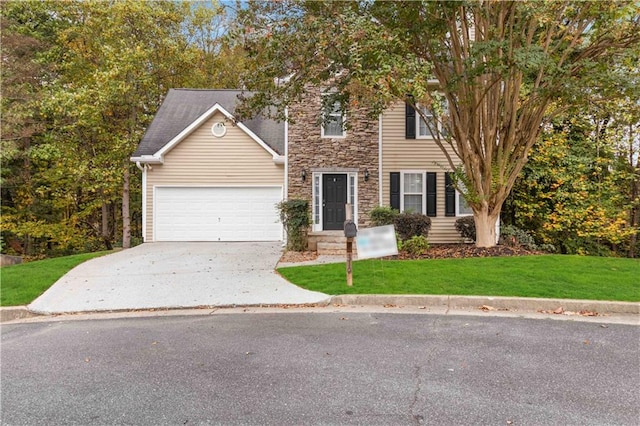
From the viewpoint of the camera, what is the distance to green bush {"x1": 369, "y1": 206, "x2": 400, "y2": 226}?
1152 centimetres

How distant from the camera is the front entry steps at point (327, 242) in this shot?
11818 mm

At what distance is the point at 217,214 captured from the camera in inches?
554

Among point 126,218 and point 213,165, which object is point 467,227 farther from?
point 126,218

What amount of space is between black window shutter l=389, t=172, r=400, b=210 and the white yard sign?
664cm

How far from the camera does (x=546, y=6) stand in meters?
7.20

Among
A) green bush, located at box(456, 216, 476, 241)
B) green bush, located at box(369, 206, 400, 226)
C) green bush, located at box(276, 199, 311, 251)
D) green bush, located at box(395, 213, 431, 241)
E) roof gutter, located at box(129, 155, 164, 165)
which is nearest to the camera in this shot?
green bush, located at box(395, 213, 431, 241)

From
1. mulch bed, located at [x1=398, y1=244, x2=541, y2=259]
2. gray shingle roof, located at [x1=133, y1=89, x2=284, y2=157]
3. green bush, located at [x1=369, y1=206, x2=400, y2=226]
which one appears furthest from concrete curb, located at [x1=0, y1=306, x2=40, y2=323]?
green bush, located at [x1=369, y1=206, x2=400, y2=226]

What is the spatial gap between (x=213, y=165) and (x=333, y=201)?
14.9 feet

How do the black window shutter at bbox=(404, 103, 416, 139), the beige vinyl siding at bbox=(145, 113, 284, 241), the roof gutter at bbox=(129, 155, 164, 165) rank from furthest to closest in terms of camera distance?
the beige vinyl siding at bbox=(145, 113, 284, 241)
the roof gutter at bbox=(129, 155, 164, 165)
the black window shutter at bbox=(404, 103, 416, 139)

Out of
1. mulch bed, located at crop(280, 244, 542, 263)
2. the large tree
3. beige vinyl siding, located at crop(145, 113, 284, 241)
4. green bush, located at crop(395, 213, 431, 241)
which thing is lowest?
mulch bed, located at crop(280, 244, 542, 263)

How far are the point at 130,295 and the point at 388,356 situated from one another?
5.17 metres

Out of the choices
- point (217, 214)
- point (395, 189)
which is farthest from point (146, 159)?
point (395, 189)

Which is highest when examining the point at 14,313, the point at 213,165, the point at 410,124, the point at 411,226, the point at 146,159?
the point at 410,124

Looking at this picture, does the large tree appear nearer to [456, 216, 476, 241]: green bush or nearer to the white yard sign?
[456, 216, 476, 241]: green bush
